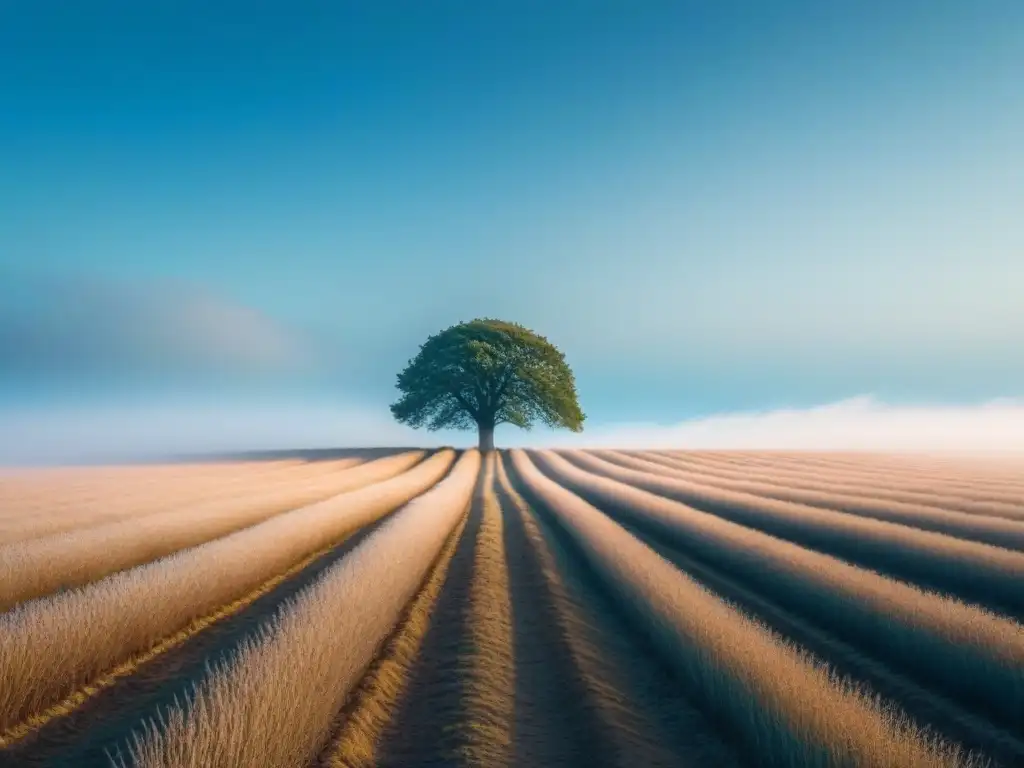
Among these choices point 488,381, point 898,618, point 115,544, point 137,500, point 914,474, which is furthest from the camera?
point 488,381

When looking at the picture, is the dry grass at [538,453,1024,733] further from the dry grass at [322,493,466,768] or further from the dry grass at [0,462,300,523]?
the dry grass at [0,462,300,523]

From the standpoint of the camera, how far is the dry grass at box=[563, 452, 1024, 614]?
26.7 feet

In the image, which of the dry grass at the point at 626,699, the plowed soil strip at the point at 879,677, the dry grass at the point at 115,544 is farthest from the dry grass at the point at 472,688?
the dry grass at the point at 115,544

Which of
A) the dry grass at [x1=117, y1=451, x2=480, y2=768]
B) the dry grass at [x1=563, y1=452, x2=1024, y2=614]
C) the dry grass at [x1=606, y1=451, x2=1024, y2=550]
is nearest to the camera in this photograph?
the dry grass at [x1=117, y1=451, x2=480, y2=768]

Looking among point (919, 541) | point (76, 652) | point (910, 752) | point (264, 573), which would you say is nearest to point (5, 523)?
point (264, 573)

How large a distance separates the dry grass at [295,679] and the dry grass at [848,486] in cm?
1380

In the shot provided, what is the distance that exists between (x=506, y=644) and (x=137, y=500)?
1360 cm

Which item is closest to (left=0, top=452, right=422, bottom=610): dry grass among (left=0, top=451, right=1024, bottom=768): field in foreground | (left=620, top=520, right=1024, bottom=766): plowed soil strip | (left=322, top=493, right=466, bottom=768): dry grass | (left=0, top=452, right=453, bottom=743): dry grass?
(left=0, top=451, right=1024, bottom=768): field in foreground

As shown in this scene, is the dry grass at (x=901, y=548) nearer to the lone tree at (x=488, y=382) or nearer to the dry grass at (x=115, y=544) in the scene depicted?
the dry grass at (x=115, y=544)

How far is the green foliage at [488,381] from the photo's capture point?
122 ft

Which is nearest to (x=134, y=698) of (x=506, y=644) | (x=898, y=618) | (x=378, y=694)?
(x=378, y=694)

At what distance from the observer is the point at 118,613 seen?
5.82 meters

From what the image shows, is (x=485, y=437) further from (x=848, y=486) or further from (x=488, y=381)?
(x=848, y=486)

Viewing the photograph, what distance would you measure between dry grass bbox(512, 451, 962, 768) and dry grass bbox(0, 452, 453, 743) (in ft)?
16.5
